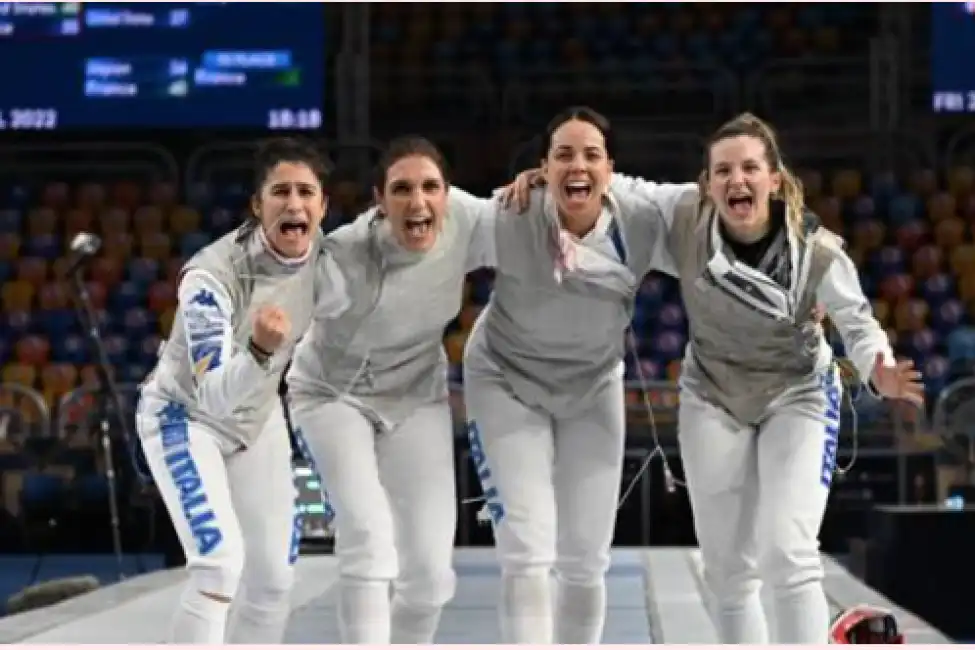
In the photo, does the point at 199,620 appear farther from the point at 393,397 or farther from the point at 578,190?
the point at 578,190

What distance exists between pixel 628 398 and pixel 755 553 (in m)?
4.39

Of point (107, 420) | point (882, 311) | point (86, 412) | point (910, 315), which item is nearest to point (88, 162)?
point (86, 412)

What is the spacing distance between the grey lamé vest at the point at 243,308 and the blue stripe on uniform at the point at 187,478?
1.8 inches

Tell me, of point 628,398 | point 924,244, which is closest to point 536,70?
point 924,244

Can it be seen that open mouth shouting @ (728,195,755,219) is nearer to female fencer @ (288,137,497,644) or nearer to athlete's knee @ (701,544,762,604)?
female fencer @ (288,137,497,644)

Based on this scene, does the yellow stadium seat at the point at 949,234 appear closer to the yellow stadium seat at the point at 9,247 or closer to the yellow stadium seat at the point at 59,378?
the yellow stadium seat at the point at 59,378

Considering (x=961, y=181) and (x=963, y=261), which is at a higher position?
(x=961, y=181)

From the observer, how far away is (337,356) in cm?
433

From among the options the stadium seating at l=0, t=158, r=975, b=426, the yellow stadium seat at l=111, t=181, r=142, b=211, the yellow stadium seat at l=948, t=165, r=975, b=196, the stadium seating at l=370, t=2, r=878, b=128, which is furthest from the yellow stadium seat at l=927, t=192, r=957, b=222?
the yellow stadium seat at l=111, t=181, r=142, b=211

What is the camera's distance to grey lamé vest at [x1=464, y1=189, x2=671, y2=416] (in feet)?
14.0

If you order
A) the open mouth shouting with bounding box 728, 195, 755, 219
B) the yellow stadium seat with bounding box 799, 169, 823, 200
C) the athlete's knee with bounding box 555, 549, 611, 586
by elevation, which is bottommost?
the athlete's knee with bounding box 555, 549, 611, 586

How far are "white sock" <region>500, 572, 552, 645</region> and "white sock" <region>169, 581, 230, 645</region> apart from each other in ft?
2.40

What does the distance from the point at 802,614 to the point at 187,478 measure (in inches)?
60.0

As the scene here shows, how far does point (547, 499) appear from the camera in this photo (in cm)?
423
